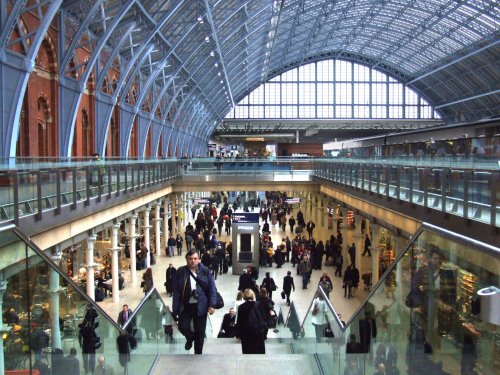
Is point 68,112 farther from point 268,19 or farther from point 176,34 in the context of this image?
point 268,19

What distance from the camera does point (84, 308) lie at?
6.18m

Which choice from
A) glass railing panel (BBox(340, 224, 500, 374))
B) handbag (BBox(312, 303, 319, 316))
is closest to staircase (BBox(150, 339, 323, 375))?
handbag (BBox(312, 303, 319, 316))

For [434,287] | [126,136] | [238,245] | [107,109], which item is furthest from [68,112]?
[434,287]

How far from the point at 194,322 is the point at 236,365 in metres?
0.83

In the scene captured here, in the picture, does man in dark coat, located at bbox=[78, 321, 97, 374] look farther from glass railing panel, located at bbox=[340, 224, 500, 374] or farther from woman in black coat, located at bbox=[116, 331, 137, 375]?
glass railing panel, located at bbox=[340, 224, 500, 374]

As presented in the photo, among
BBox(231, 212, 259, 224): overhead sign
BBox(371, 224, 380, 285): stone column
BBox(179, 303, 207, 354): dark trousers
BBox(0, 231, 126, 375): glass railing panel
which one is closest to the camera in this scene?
BBox(0, 231, 126, 375): glass railing panel

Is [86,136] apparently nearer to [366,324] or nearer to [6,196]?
[6,196]

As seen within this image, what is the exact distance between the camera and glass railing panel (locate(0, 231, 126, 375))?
14.0 ft

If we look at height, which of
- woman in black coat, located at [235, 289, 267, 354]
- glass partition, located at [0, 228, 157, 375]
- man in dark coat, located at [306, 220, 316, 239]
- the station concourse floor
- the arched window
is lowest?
the station concourse floor

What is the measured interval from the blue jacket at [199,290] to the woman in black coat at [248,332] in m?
1.13

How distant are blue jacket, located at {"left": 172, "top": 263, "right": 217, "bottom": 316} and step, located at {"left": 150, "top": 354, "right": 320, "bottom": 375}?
58 cm

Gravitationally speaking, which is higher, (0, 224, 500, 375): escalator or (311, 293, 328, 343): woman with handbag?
(0, 224, 500, 375): escalator

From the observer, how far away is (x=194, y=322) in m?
7.57

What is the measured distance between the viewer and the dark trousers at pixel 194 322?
7379mm
